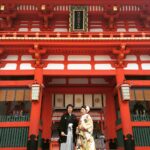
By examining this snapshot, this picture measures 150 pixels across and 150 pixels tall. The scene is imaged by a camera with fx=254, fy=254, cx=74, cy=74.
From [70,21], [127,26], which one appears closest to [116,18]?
[127,26]

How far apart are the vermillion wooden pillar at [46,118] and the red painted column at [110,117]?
248 centimetres

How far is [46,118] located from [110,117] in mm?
2803

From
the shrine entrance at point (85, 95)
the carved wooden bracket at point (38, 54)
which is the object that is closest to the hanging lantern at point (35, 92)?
the carved wooden bracket at point (38, 54)

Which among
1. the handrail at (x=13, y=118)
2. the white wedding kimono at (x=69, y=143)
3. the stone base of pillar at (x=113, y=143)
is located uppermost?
the handrail at (x=13, y=118)

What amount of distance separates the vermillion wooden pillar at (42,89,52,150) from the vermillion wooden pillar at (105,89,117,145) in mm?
2493

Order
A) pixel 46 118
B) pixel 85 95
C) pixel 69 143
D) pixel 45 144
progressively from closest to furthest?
pixel 69 143, pixel 45 144, pixel 46 118, pixel 85 95

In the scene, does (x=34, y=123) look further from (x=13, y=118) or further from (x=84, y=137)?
(x=84, y=137)

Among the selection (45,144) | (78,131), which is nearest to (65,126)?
(78,131)

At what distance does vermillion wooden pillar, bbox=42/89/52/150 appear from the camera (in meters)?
10.6

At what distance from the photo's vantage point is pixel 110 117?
11188 mm

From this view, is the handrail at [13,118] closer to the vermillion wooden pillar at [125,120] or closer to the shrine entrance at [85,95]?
the shrine entrance at [85,95]

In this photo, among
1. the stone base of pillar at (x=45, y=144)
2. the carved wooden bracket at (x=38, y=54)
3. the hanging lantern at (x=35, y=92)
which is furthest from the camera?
the stone base of pillar at (x=45, y=144)

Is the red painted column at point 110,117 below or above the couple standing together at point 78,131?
above

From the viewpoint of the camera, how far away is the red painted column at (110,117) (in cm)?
1091
